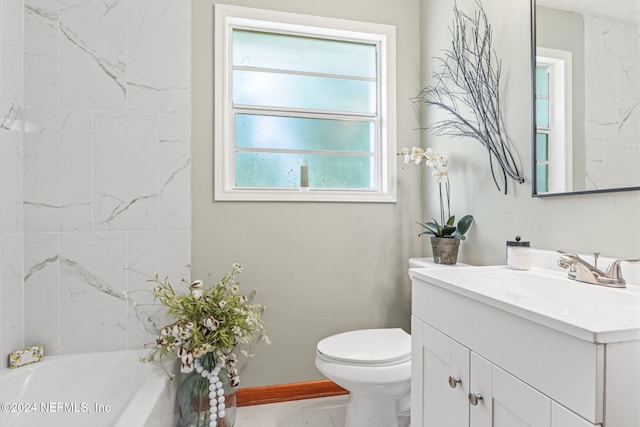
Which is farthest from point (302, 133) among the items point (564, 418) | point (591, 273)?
point (564, 418)

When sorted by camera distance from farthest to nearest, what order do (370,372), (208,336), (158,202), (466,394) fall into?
(158,202) → (208,336) → (370,372) → (466,394)

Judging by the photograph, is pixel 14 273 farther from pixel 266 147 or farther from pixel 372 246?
pixel 372 246

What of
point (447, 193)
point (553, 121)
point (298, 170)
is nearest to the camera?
point (553, 121)

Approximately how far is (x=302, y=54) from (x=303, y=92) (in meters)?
0.23

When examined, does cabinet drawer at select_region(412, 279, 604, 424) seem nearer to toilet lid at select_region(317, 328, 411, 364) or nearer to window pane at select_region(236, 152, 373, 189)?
toilet lid at select_region(317, 328, 411, 364)

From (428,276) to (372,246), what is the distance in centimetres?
97

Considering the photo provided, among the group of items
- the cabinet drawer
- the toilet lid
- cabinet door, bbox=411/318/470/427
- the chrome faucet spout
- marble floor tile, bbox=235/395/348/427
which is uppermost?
the chrome faucet spout

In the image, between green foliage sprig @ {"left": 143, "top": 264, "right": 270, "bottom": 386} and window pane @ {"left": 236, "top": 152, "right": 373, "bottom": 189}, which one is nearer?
green foliage sprig @ {"left": 143, "top": 264, "right": 270, "bottom": 386}

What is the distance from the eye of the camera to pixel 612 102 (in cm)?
104

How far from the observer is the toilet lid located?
1.45m

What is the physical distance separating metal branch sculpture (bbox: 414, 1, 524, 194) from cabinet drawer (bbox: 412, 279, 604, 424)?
732mm

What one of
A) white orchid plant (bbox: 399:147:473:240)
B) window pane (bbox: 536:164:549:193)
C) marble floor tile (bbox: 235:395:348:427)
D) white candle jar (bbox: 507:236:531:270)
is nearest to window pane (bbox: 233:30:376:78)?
white orchid plant (bbox: 399:147:473:240)

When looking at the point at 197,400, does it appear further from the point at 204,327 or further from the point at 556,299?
the point at 556,299

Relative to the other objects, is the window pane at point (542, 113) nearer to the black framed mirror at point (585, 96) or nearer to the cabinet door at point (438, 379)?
the black framed mirror at point (585, 96)
